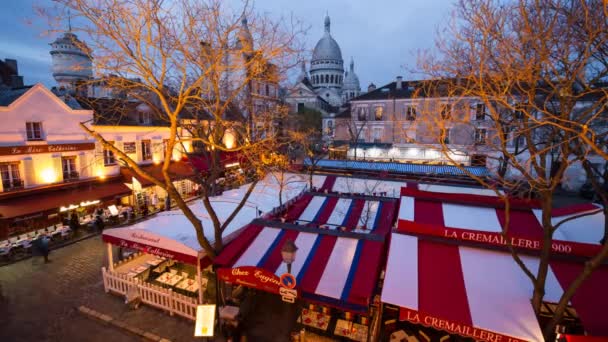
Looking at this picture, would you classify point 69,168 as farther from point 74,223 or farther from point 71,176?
point 74,223

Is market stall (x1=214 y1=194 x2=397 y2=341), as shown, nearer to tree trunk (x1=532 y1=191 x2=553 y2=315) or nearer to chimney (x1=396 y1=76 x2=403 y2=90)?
tree trunk (x1=532 y1=191 x2=553 y2=315)

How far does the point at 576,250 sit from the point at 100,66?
12.4 m

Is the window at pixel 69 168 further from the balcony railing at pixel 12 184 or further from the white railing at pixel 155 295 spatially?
the white railing at pixel 155 295

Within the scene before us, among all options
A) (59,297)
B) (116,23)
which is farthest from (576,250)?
(59,297)

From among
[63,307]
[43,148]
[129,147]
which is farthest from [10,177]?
[63,307]

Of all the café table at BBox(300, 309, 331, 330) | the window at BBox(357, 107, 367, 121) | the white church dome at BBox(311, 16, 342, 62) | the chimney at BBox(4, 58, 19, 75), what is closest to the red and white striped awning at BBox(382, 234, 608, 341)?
the café table at BBox(300, 309, 331, 330)

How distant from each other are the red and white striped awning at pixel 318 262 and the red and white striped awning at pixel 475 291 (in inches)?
25.8

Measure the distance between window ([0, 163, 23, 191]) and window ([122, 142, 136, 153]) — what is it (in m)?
5.80

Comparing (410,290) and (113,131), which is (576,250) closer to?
(410,290)

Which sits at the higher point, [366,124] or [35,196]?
[366,124]

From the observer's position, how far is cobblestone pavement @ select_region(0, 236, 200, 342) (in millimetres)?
8344

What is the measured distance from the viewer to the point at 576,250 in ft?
23.2

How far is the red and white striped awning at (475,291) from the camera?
568cm

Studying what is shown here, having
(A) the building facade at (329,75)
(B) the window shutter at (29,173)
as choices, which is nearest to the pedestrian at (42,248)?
(B) the window shutter at (29,173)
